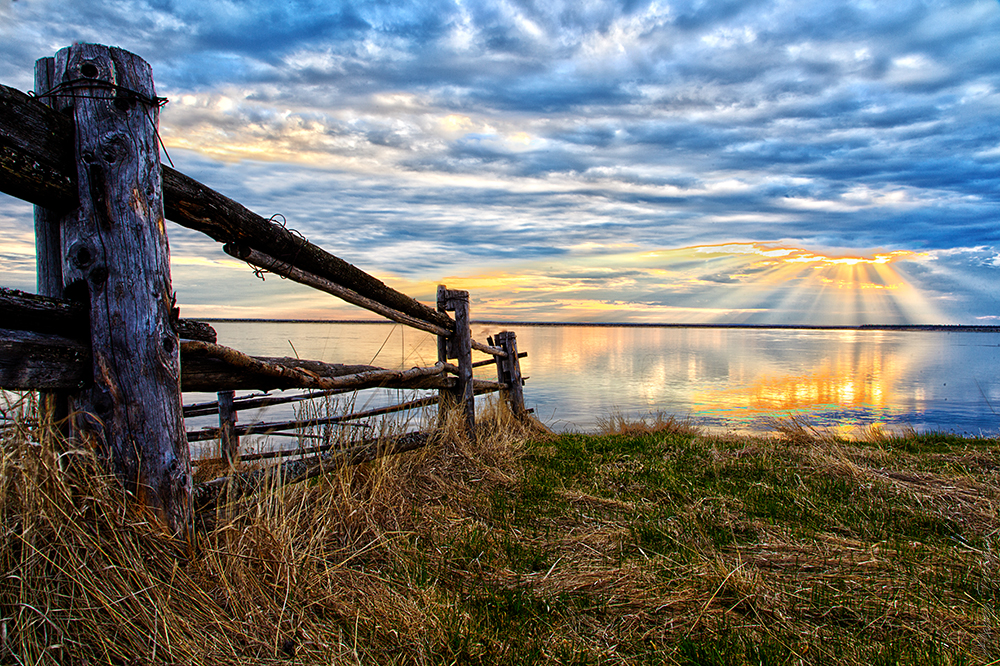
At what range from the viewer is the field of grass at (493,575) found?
1.89 meters

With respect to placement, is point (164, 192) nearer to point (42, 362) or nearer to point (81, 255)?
point (81, 255)

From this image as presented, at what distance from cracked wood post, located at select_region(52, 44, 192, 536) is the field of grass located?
0.57ft

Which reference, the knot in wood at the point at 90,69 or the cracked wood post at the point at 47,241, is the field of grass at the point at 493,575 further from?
the knot in wood at the point at 90,69

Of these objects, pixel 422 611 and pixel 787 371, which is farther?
pixel 787 371

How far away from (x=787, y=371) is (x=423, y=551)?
2773 cm

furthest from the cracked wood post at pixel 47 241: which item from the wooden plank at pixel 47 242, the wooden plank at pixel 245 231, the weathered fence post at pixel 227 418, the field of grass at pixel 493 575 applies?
the weathered fence post at pixel 227 418

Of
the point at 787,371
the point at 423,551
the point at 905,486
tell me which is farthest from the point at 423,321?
the point at 787,371

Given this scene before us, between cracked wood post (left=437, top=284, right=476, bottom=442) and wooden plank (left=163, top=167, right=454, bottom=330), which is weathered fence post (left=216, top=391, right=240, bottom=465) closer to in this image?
cracked wood post (left=437, top=284, right=476, bottom=442)

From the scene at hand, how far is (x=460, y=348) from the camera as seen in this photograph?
6270 mm

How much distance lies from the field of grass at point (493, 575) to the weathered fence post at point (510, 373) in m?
4.38

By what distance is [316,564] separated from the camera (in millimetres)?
2664

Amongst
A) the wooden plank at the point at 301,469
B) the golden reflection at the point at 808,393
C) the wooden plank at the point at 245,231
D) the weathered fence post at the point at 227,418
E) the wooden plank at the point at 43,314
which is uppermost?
the wooden plank at the point at 245,231

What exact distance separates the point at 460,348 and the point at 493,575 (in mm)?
3607

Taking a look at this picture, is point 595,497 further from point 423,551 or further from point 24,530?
point 24,530
